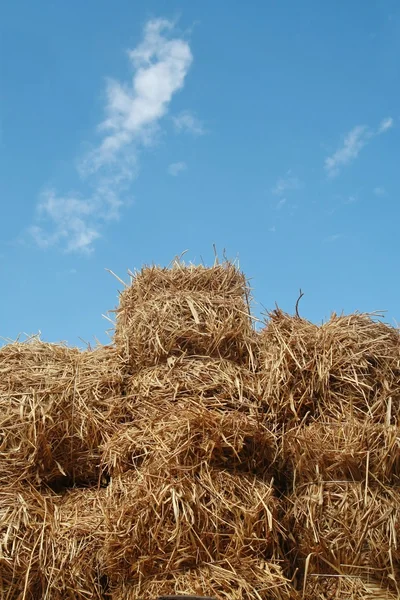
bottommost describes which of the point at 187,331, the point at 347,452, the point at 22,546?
the point at 22,546

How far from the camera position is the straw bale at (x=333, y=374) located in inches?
130

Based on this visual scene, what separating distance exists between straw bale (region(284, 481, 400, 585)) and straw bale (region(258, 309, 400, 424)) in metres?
0.36

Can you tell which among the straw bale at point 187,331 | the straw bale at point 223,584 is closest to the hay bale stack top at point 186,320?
the straw bale at point 187,331

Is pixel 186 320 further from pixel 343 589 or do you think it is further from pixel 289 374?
pixel 343 589

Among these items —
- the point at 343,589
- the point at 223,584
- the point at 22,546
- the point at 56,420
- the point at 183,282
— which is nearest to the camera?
the point at 223,584

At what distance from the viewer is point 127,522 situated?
115 inches

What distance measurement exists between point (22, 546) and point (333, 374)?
1.68 metres

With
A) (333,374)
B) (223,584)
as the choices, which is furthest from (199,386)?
(223,584)

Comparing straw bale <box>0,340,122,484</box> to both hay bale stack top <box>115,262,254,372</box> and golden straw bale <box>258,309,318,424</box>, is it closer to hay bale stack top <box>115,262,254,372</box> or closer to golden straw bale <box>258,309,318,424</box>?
hay bale stack top <box>115,262,254,372</box>

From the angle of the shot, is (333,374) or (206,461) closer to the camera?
(206,461)

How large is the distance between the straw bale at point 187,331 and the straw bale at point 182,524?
2.29 ft

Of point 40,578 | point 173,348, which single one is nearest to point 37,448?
point 40,578

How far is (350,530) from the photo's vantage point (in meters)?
3.00

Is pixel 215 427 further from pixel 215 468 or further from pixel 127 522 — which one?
pixel 127 522
